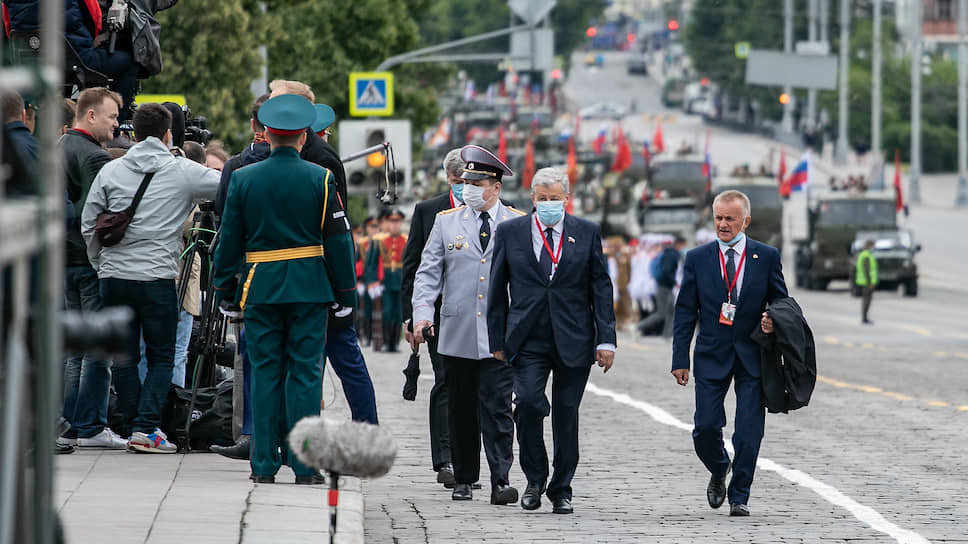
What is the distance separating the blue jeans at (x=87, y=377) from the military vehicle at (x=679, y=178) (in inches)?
2154

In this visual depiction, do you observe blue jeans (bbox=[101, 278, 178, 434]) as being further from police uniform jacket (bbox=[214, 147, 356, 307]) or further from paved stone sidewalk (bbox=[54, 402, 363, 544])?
police uniform jacket (bbox=[214, 147, 356, 307])

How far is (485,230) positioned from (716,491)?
6.22 feet

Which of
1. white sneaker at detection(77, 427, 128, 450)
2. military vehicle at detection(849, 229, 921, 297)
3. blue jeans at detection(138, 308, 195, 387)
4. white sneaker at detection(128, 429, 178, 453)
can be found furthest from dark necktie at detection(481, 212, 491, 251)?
military vehicle at detection(849, 229, 921, 297)

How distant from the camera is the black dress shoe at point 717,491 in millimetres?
10289

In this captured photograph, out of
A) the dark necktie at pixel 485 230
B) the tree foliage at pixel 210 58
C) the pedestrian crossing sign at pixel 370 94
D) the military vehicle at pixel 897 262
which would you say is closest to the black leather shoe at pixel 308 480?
the dark necktie at pixel 485 230

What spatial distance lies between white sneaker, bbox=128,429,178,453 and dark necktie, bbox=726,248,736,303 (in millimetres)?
3203

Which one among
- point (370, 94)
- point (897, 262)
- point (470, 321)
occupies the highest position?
point (370, 94)

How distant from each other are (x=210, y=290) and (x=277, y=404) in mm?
1640

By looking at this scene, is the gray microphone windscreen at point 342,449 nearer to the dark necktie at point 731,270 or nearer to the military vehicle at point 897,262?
the dark necktie at point 731,270

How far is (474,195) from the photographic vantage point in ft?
35.1

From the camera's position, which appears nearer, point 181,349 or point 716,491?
point 716,491

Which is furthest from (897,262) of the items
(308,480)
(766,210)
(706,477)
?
(308,480)

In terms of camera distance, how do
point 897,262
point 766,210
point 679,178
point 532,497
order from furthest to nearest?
point 679,178 → point 766,210 → point 897,262 → point 532,497

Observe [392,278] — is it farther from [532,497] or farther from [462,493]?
[532,497]
